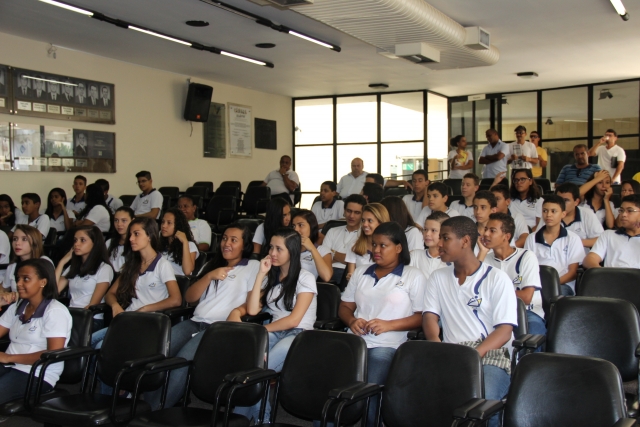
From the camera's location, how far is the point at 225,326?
337 cm

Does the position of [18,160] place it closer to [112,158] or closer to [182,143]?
[112,158]

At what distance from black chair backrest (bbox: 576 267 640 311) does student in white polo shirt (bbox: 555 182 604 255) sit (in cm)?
165

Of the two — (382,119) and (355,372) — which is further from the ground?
(382,119)

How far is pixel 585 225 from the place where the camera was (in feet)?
18.8

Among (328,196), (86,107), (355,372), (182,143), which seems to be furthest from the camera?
(182,143)

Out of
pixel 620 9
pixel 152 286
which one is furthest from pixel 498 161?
pixel 152 286

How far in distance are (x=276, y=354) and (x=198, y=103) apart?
8.65 meters

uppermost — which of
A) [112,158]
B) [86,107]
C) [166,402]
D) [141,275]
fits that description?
[86,107]

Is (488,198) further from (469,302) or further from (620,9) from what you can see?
(620,9)

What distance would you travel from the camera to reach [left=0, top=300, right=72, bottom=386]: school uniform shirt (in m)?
3.64

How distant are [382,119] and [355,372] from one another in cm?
1129

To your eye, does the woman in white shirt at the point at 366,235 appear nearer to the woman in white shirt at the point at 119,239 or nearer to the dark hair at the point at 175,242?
the dark hair at the point at 175,242

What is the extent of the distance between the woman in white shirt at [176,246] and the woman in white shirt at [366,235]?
137cm

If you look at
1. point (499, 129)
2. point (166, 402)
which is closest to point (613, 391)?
point (166, 402)
